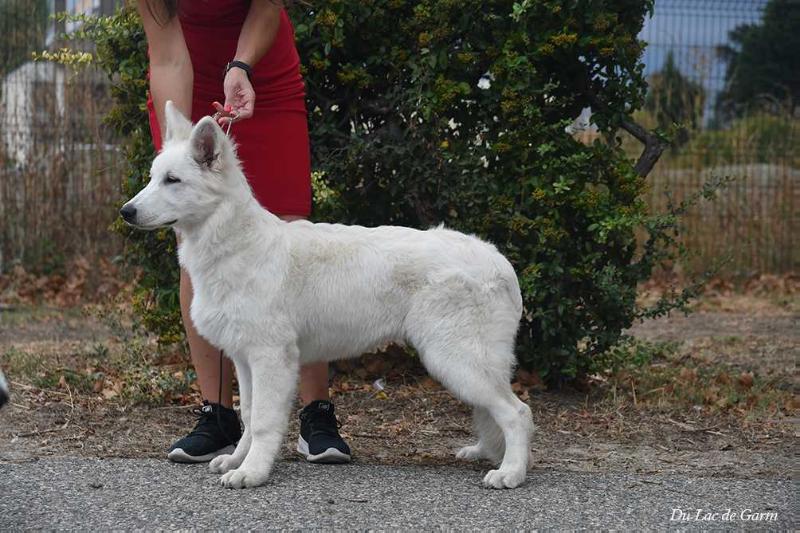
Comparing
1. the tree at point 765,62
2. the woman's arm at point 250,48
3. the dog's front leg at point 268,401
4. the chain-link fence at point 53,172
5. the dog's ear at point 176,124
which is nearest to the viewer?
the dog's front leg at point 268,401

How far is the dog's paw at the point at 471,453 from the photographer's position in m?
4.62

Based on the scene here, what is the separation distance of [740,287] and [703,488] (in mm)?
7547

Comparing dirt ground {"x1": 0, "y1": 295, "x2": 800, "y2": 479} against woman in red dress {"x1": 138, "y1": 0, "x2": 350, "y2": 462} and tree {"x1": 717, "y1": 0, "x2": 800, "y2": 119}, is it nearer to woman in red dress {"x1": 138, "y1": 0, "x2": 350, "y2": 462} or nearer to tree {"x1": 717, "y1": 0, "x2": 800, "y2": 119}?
woman in red dress {"x1": 138, "y1": 0, "x2": 350, "y2": 462}

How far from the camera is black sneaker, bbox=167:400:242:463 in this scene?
14.9ft

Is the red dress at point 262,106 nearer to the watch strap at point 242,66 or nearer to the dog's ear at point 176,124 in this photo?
the watch strap at point 242,66

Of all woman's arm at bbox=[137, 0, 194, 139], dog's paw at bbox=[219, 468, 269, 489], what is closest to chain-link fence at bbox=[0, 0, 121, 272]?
woman's arm at bbox=[137, 0, 194, 139]

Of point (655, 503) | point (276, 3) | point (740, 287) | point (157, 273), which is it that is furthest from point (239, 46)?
point (740, 287)

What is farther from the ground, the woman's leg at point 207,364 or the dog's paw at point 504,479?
the woman's leg at point 207,364

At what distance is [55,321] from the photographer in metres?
9.00

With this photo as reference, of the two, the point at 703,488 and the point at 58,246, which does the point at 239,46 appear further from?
the point at 58,246

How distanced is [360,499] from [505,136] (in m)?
2.38

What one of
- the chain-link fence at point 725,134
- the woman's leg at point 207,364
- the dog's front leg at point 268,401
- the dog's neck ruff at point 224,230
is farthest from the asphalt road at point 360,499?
the chain-link fence at point 725,134

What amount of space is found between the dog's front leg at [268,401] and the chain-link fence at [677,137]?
540 cm

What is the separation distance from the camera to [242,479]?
4.07m
